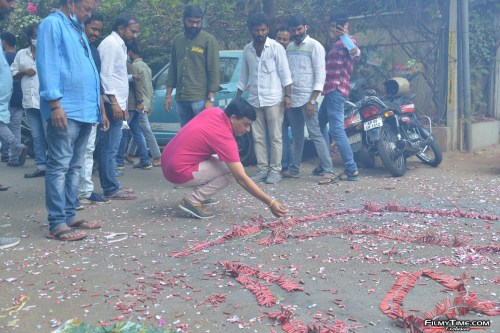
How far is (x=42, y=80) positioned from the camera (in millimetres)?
5164

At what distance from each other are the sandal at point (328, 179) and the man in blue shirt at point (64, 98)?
3.31 metres

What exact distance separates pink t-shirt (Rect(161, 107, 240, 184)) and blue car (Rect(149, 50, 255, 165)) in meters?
2.61

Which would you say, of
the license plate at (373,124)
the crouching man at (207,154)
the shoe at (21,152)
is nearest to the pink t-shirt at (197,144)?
the crouching man at (207,154)

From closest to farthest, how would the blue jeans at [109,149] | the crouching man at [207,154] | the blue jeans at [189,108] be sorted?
1. the crouching man at [207,154]
2. the blue jeans at [109,149]
3. the blue jeans at [189,108]

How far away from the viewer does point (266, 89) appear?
7.97m

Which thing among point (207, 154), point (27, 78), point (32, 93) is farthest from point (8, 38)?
point (207, 154)

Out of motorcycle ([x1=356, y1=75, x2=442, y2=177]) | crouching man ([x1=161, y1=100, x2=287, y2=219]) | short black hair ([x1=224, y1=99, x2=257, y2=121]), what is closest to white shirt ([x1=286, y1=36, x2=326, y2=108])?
motorcycle ([x1=356, y1=75, x2=442, y2=177])

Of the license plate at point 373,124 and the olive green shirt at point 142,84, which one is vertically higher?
the olive green shirt at point 142,84

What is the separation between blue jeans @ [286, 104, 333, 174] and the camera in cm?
814

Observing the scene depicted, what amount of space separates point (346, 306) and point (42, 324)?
175 cm

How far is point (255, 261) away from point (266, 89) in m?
3.60

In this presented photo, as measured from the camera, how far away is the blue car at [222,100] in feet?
30.9

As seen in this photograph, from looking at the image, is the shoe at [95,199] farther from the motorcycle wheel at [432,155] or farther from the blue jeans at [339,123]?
the motorcycle wheel at [432,155]

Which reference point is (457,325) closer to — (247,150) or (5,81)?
(5,81)
